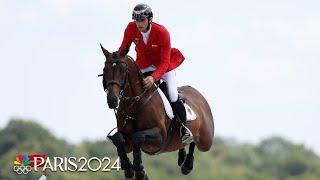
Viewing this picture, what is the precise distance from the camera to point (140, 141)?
44.8 feet

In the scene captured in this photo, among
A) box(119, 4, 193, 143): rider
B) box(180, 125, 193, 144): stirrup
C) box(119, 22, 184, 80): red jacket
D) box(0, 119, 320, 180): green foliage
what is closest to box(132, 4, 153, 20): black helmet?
box(119, 4, 193, 143): rider

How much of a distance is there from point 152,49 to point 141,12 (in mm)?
803

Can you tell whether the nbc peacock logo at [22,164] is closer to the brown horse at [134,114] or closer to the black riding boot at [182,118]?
the black riding boot at [182,118]

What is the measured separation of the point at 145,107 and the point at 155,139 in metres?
0.50

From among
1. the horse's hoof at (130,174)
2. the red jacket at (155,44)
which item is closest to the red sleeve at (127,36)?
the red jacket at (155,44)

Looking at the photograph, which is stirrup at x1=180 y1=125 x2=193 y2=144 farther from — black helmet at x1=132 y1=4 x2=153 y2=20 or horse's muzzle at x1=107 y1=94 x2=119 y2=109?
horse's muzzle at x1=107 y1=94 x2=119 y2=109

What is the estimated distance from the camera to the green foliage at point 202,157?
128 ft

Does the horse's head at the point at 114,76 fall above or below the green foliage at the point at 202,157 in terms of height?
above

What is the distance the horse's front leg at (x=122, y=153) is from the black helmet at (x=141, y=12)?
69.3 inches

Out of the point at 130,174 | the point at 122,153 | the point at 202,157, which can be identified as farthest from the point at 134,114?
the point at 202,157

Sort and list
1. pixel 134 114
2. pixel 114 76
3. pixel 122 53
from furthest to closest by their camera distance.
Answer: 1. pixel 134 114
2. pixel 122 53
3. pixel 114 76

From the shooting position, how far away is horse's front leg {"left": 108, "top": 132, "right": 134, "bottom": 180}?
1387cm

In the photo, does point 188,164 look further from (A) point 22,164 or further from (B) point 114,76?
(A) point 22,164

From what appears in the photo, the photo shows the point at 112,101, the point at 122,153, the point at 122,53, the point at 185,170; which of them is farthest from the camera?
the point at 185,170
